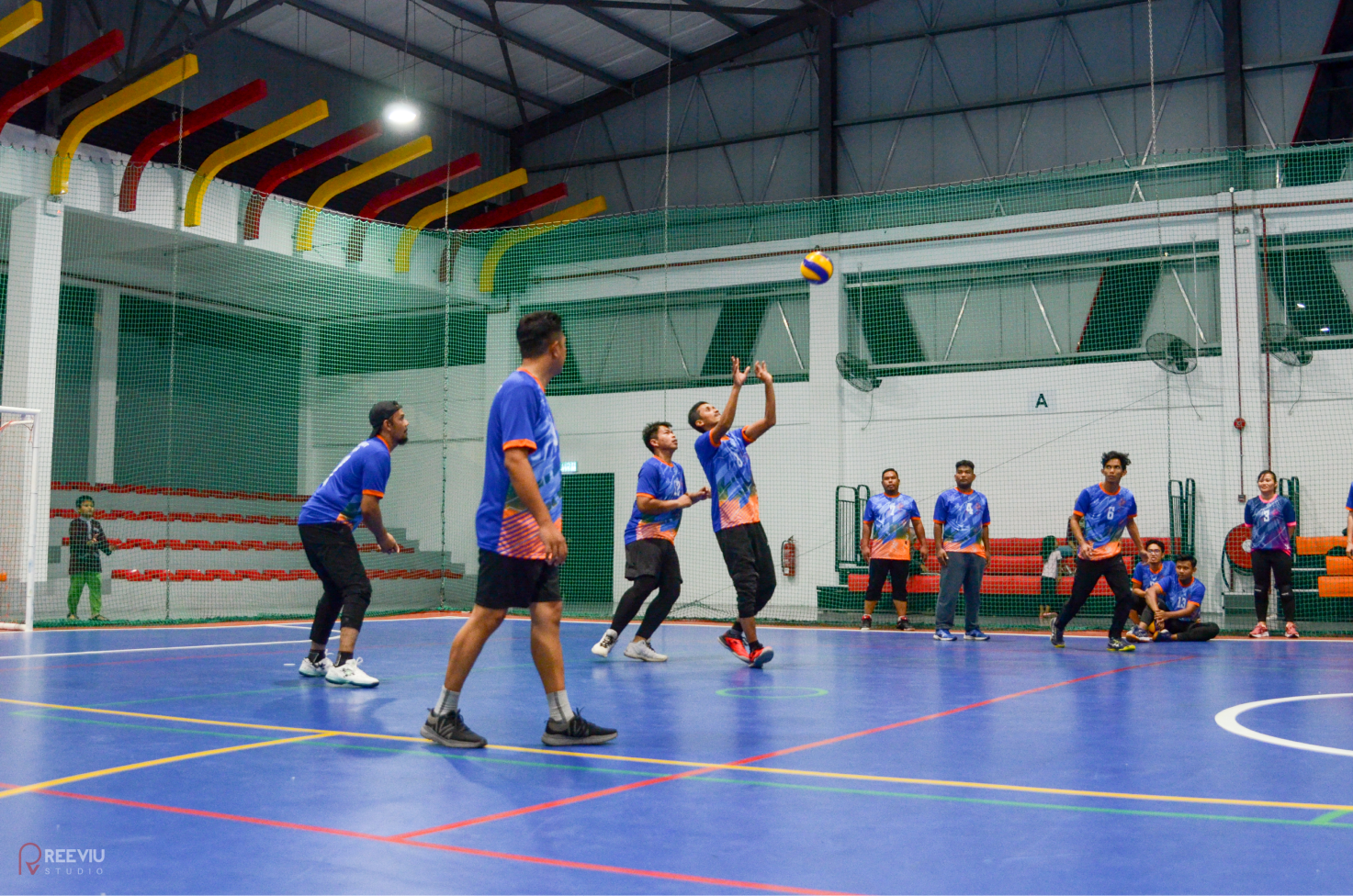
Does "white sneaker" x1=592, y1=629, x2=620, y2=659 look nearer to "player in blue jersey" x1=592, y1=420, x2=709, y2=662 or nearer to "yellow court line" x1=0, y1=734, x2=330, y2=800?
"player in blue jersey" x1=592, y1=420, x2=709, y2=662

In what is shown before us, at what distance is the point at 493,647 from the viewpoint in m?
10.4

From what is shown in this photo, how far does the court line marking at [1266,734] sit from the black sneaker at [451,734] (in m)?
3.43

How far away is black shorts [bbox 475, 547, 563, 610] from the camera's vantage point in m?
4.93

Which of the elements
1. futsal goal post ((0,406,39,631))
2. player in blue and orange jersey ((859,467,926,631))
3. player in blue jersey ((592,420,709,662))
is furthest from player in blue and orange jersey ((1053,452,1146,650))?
futsal goal post ((0,406,39,631))

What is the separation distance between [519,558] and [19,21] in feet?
47.0

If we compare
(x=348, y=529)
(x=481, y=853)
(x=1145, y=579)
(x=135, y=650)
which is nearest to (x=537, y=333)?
(x=481, y=853)

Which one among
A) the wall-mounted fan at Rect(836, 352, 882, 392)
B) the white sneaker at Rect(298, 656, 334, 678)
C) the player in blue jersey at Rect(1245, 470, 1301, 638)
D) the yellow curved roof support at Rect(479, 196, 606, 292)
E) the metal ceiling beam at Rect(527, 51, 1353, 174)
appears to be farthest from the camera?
the wall-mounted fan at Rect(836, 352, 882, 392)

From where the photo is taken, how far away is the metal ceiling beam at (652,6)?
20.2 metres

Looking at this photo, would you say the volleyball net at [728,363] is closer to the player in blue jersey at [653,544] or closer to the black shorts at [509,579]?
the player in blue jersey at [653,544]

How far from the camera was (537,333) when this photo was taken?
5.16m

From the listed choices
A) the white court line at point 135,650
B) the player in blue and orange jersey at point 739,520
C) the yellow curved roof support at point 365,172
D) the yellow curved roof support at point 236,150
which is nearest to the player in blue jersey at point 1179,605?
the player in blue and orange jersey at point 739,520

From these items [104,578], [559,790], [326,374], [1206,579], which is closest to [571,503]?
[326,374]

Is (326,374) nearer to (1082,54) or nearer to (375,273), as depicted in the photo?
(375,273)

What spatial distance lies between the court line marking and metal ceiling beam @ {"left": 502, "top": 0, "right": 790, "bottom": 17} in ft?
49.4
